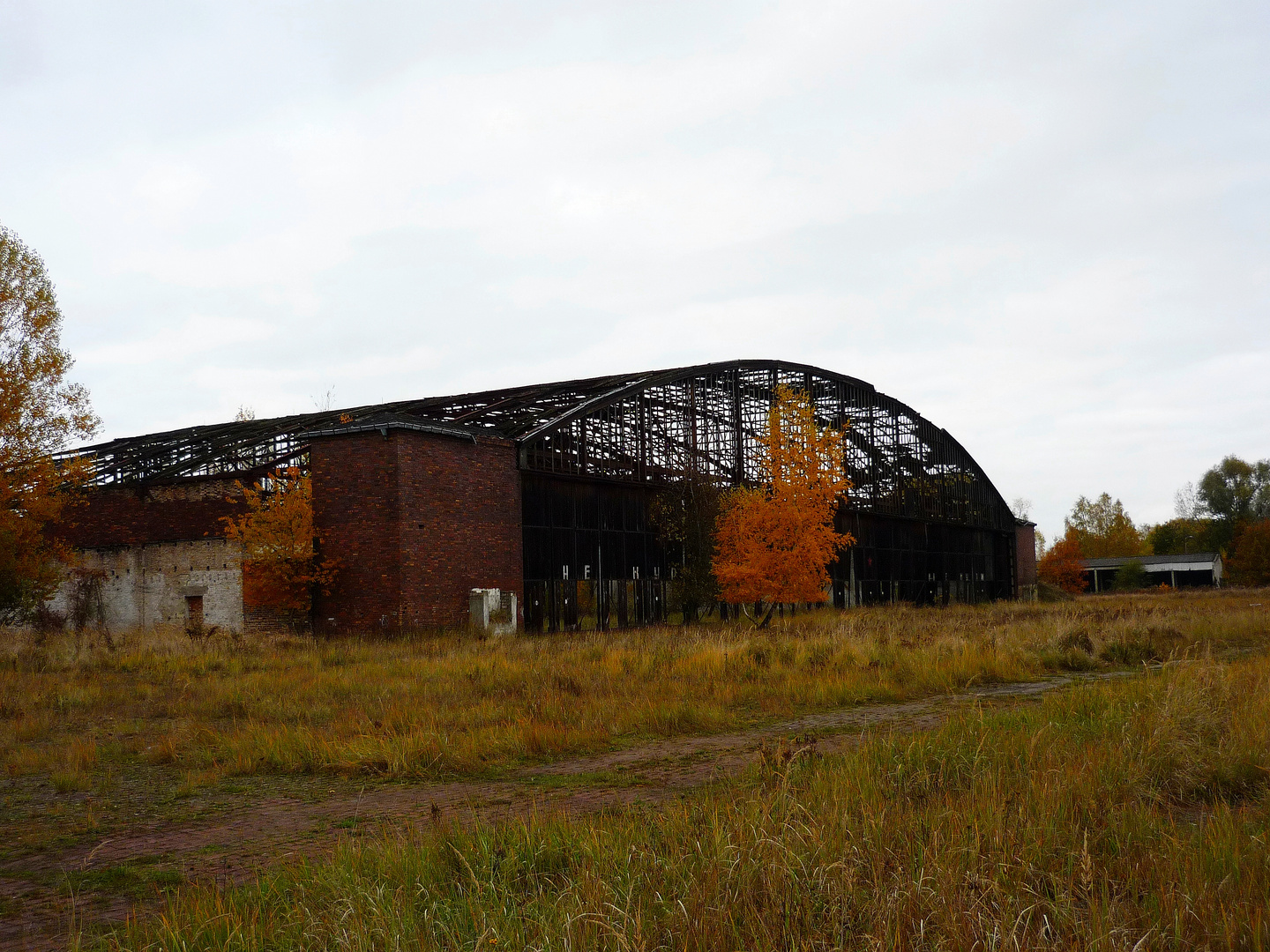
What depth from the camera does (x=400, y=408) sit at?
42125 mm

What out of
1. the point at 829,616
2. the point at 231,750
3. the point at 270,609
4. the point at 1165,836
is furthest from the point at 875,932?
the point at 829,616

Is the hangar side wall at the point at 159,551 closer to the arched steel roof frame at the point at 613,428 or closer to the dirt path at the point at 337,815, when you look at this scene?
the arched steel roof frame at the point at 613,428

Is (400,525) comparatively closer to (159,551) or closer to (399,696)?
(159,551)

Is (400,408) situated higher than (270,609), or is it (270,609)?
(400,408)

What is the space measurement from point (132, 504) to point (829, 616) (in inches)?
1021

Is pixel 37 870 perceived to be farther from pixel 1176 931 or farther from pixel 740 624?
pixel 740 624

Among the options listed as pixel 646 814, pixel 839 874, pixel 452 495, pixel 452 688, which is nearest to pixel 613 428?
pixel 452 495

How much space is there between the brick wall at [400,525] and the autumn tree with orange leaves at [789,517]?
30.1 feet

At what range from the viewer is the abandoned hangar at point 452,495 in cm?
2997

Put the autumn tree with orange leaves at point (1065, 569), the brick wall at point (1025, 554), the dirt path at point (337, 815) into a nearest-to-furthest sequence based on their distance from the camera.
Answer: the dirt path at point (337, 815)
the brick wall at point (1025, 554)
the autumn tree with orange leaves at point (1065, 569)

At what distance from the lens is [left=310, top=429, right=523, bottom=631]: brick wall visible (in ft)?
96.7

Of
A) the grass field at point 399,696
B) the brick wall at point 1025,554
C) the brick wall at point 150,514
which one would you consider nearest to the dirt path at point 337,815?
the grass field at point 399,696

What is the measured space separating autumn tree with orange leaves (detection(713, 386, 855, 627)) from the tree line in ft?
196

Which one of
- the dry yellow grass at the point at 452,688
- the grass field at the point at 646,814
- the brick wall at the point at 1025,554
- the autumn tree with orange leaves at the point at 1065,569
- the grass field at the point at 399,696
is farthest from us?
the autumn tree with orange leaves at the point at 1065,569
